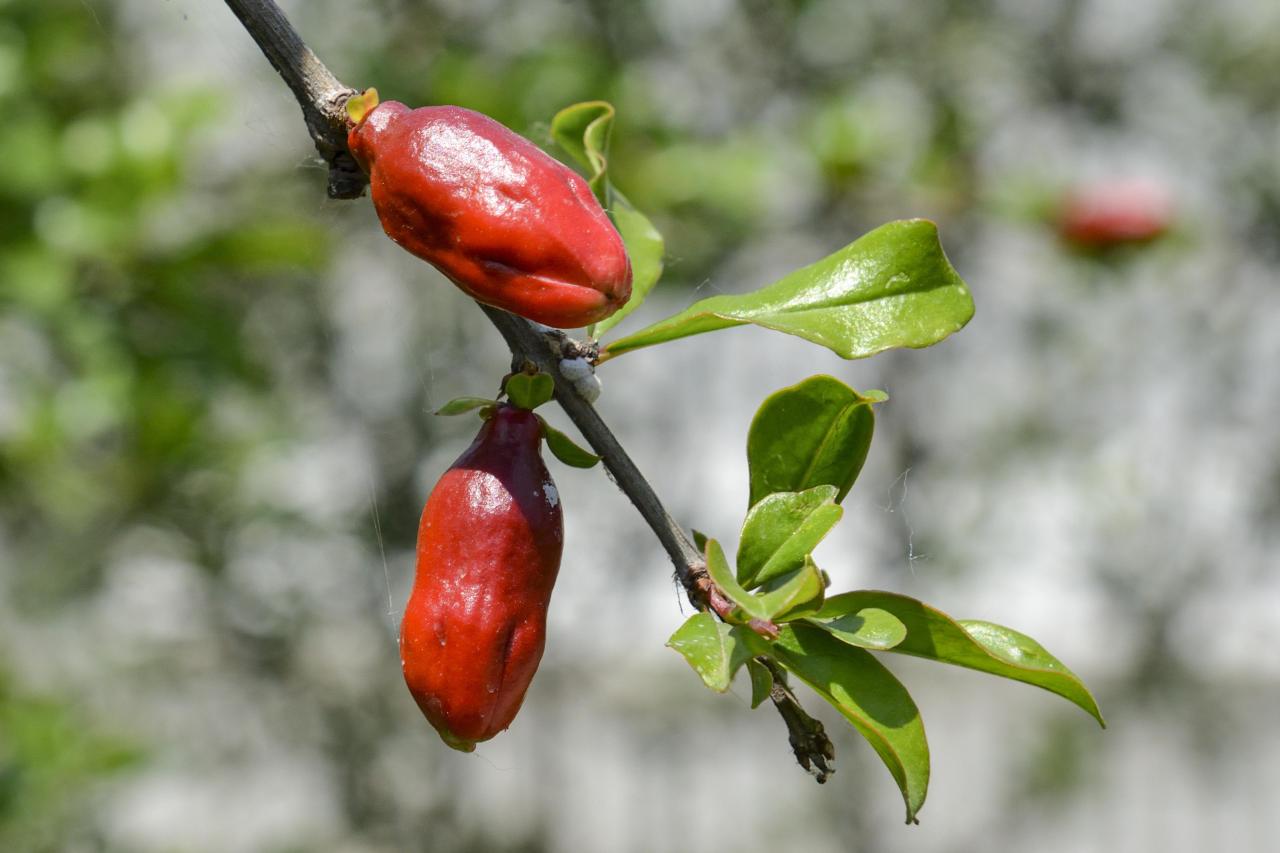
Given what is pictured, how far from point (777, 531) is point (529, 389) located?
0.12 m

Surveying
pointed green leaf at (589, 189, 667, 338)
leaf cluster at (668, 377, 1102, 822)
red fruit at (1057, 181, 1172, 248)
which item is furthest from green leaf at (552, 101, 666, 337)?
red fruit at (1057, 181, 1172, 248)

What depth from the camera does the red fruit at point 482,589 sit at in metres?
0.48

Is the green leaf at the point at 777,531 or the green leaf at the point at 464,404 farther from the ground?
the green leaf at the point at 777,531

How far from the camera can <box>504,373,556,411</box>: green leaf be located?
52 centimetres

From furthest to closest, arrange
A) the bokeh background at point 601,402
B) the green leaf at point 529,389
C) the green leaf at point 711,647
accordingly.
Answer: the bokeh background at point 601,402, the green leaf at point 529,389, the green leaf at point 711,647

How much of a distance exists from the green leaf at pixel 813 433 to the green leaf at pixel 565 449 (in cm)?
7

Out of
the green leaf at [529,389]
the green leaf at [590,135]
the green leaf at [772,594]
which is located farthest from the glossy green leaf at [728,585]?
the green leaf at [590,135]

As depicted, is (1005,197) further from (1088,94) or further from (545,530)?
(545,530)

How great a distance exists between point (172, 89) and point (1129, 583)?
7.90ft

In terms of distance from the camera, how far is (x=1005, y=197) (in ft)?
6.66

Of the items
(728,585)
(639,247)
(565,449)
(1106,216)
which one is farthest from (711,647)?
(1106,216)

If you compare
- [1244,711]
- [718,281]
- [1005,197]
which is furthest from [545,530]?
[1244,711]

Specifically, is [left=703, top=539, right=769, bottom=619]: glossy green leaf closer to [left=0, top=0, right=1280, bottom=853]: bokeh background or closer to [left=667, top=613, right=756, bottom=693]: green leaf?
[left=667, top=613, right=756, bottom=693]: green leaf

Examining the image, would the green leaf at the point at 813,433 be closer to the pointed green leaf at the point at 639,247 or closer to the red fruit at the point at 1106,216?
the pointed green leaf at the point at 639,247
